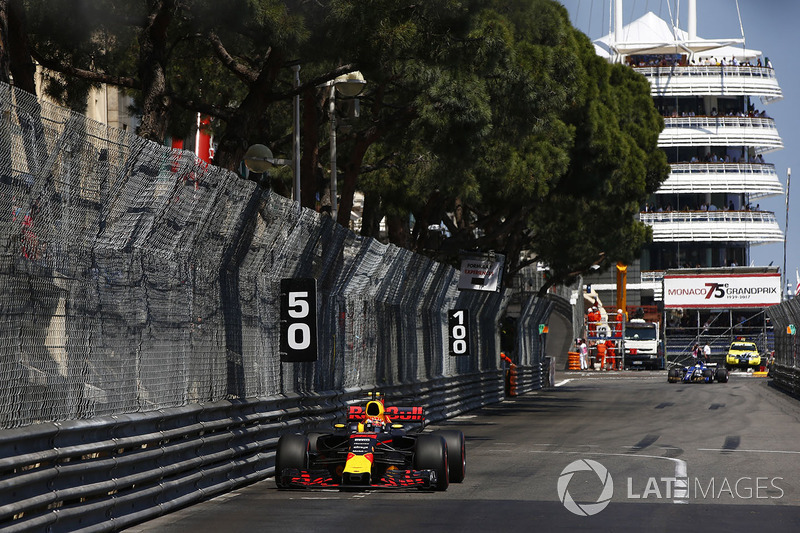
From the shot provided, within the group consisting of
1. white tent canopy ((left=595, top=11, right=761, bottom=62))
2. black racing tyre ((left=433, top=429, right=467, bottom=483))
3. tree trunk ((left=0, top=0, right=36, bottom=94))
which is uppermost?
white tent canopy ((left=595, top=11, right=761, bottom=62))

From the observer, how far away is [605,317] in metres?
88.4

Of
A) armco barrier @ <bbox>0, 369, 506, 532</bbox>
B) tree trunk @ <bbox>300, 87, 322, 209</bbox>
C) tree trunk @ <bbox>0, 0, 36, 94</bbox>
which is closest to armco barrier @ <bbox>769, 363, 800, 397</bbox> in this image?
tree trunk @ <bbox>300, 87, 322, 209</bbox>

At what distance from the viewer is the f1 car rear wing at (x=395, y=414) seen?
1326cm

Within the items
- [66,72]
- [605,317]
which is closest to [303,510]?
[66,72]

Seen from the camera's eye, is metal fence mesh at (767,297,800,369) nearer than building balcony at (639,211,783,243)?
Yes

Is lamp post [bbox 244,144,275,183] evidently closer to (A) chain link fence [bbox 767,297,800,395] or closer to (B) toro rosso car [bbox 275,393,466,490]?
(B) toro rosso car [bbox 275,393,466,490]

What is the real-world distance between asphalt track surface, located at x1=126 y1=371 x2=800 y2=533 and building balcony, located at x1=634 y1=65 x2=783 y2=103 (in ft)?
269

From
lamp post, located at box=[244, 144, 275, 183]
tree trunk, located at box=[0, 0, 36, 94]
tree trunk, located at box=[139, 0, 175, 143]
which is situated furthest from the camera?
lamp post, located at box=[244, 144, 275, 183]

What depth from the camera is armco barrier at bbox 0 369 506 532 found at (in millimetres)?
8406

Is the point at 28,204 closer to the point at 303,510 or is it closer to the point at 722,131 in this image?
the point at 303,510

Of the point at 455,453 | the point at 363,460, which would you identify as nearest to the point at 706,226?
the point at 455,453

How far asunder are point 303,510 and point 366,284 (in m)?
8.41
